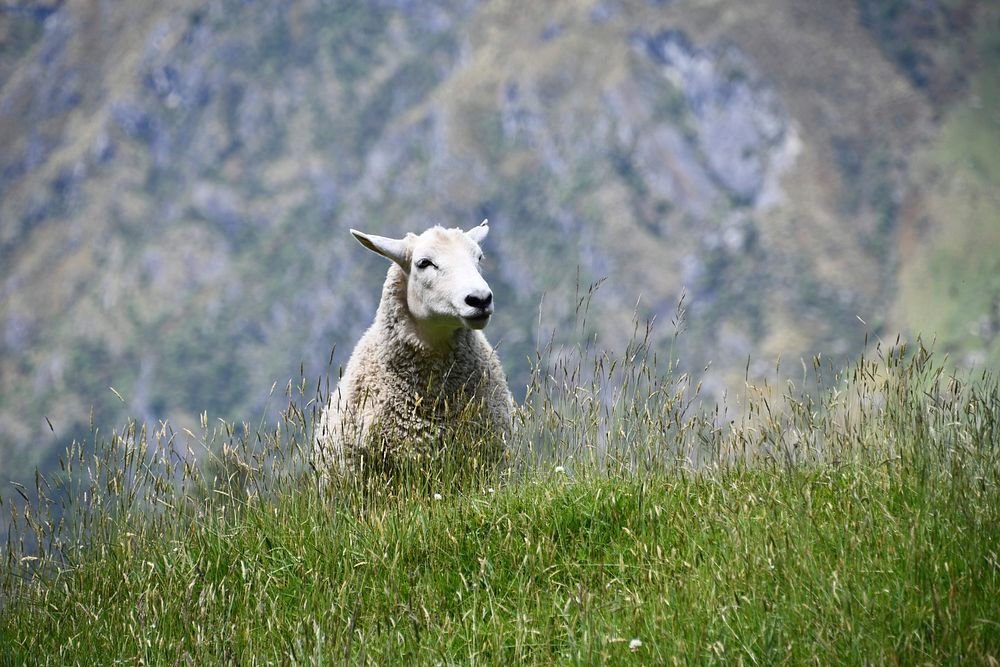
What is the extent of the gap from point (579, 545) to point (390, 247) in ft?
12.2

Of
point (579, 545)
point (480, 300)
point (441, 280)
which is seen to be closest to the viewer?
point (579, 545)

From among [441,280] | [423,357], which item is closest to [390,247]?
[441,280]

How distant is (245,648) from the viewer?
14.5 feet

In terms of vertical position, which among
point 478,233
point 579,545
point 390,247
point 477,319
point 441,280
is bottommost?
point 579,545

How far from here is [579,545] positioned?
4926 mm

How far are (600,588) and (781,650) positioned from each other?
3.09ft

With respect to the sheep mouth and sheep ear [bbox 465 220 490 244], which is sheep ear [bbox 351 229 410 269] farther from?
the sheep mouth

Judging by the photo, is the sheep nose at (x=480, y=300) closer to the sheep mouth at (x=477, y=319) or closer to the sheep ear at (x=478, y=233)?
the sheep mouth at (x=477, y=319)

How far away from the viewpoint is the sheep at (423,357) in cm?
729

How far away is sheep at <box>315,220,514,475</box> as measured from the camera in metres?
7.29

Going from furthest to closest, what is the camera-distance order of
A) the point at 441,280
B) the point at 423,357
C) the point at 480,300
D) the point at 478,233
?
the point at 478,233 < the point at 423,357 < the point at 441,280 < the point at 480,300

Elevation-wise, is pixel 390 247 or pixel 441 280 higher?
pixel 390 247

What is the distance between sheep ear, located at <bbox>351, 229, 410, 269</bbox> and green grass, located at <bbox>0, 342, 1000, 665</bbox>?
2.14 meters

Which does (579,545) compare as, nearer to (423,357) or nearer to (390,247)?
(423,357)
